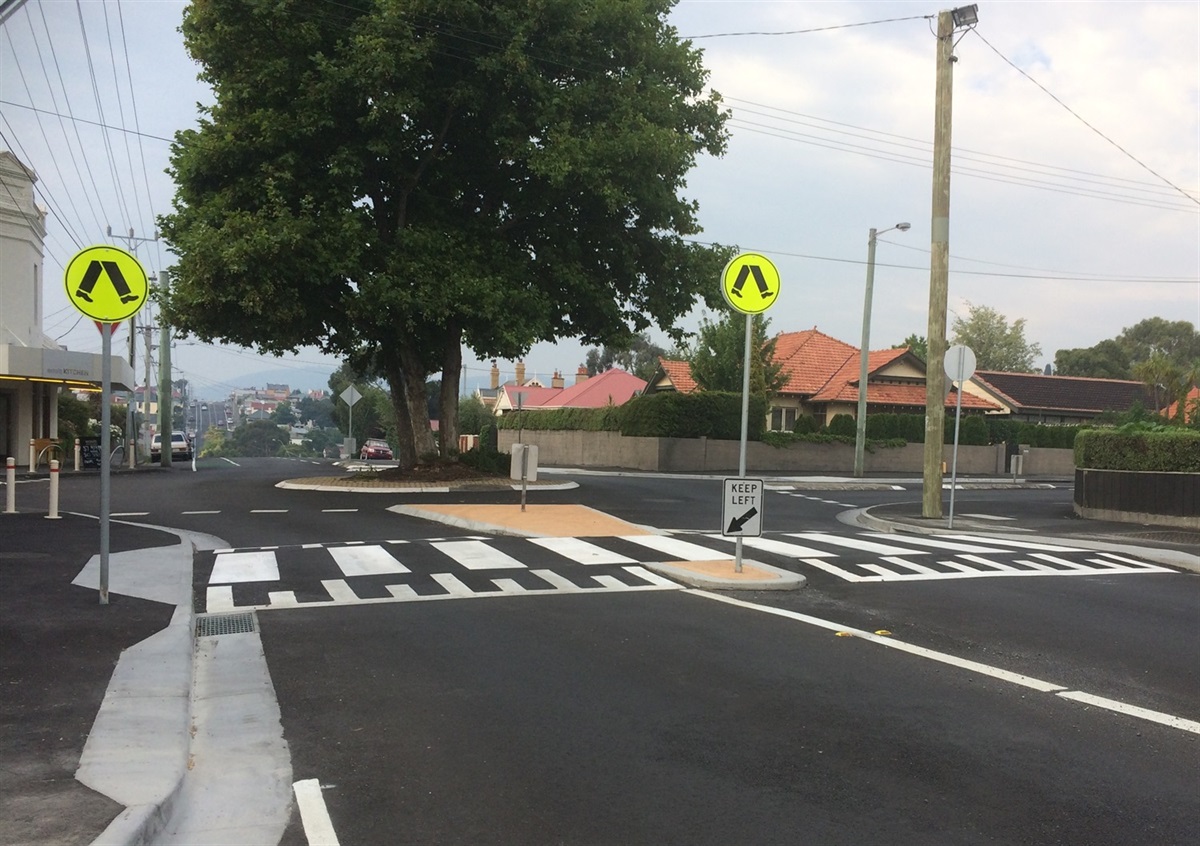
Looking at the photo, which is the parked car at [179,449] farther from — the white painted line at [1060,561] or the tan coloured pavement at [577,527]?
the white painted line at [1060,561]

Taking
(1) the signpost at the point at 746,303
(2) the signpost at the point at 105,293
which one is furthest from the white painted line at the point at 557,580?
(2) the signpost at the point at 105,293

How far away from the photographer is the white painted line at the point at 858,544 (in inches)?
556

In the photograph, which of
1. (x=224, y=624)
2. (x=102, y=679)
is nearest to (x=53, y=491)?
(x=224, y=624)

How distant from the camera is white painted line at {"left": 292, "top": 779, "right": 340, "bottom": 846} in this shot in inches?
172

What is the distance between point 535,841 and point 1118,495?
19.5 metres

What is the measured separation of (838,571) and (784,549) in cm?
177

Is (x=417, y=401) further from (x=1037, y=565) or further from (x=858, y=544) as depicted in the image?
(x=1037, y=565)

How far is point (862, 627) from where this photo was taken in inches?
352

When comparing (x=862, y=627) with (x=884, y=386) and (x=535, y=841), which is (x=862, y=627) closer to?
(x=535, y=841)

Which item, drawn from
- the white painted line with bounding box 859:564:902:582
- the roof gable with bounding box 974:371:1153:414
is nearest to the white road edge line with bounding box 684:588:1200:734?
the white painted line with bounding box 859:564:902:582

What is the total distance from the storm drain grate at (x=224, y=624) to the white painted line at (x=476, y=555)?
316 centimetres

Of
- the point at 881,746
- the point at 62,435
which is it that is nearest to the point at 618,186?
the point at 881,746

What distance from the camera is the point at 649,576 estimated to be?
11.5 m

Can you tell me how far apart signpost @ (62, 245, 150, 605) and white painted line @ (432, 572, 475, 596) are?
3.14 meters
